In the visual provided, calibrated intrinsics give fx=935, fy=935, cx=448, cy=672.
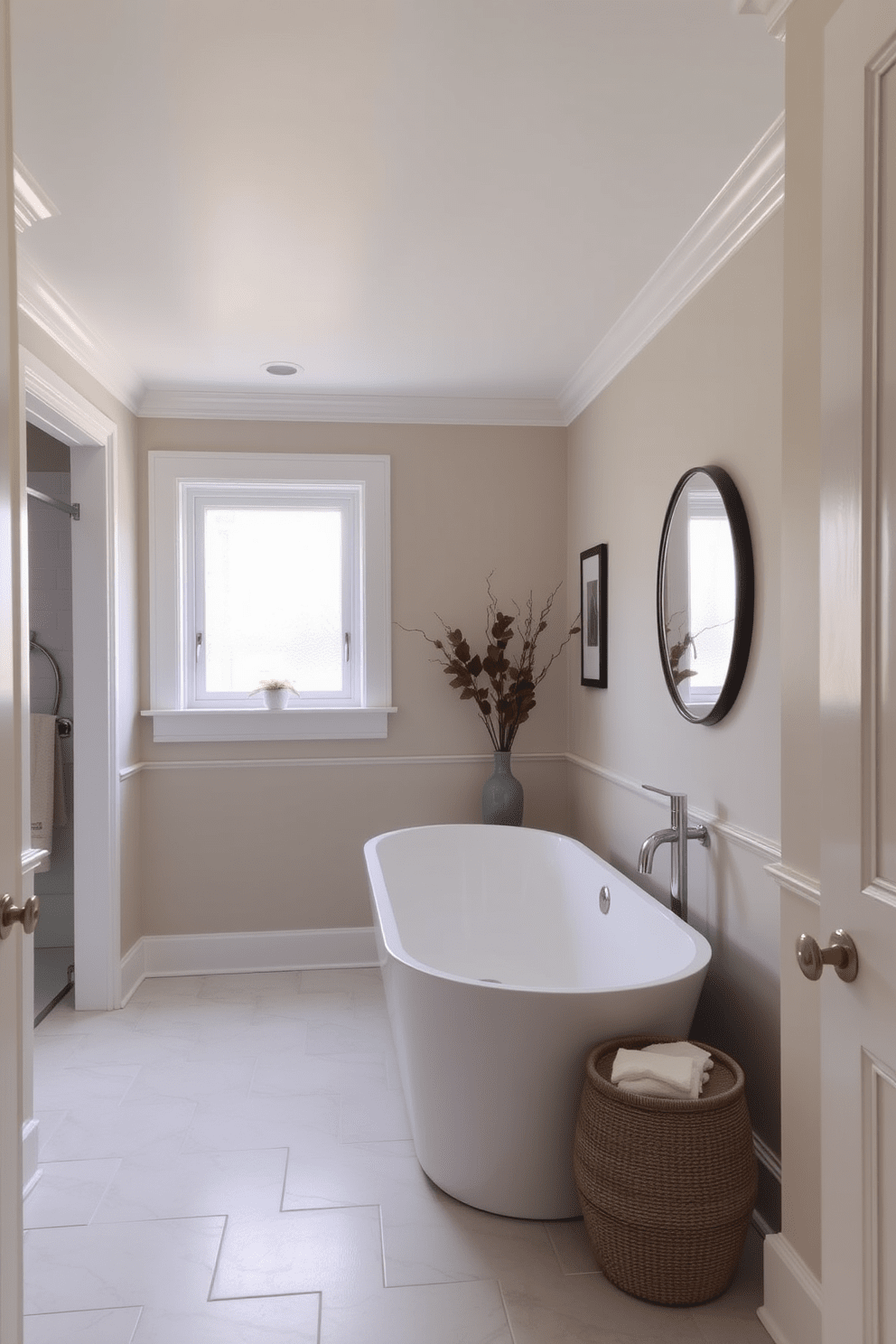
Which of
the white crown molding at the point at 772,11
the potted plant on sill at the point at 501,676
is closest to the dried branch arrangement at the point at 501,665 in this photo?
the potted plant on sill at the point at 501,676

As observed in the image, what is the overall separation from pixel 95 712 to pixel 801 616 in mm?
2631

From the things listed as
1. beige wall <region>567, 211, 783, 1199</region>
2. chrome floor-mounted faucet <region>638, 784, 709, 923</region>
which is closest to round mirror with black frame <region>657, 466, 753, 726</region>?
beige wall <region>567, 211, 783, 1199</region>

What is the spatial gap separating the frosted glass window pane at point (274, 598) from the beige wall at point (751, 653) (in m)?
1.30

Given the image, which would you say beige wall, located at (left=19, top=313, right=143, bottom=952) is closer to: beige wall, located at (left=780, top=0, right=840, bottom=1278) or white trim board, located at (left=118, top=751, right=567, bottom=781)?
white trim board, located at (left=118, top=751, right=567, bottom=781)

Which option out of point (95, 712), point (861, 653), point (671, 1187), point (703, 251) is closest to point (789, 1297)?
point (671, 1187)

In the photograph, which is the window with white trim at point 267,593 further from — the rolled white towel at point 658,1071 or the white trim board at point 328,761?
the rolled white towel at point 658,1071

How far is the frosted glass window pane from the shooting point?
4.12 metres

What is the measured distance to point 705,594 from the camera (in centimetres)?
250

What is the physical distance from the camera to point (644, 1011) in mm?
2061

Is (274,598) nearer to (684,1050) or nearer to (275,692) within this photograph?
(275,692)

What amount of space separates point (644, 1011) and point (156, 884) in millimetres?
2547

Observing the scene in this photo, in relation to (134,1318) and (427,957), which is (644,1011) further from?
(427,957)

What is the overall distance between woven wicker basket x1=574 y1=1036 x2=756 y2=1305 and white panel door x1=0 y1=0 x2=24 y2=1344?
1.09m

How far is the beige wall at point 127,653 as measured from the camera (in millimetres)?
3609
